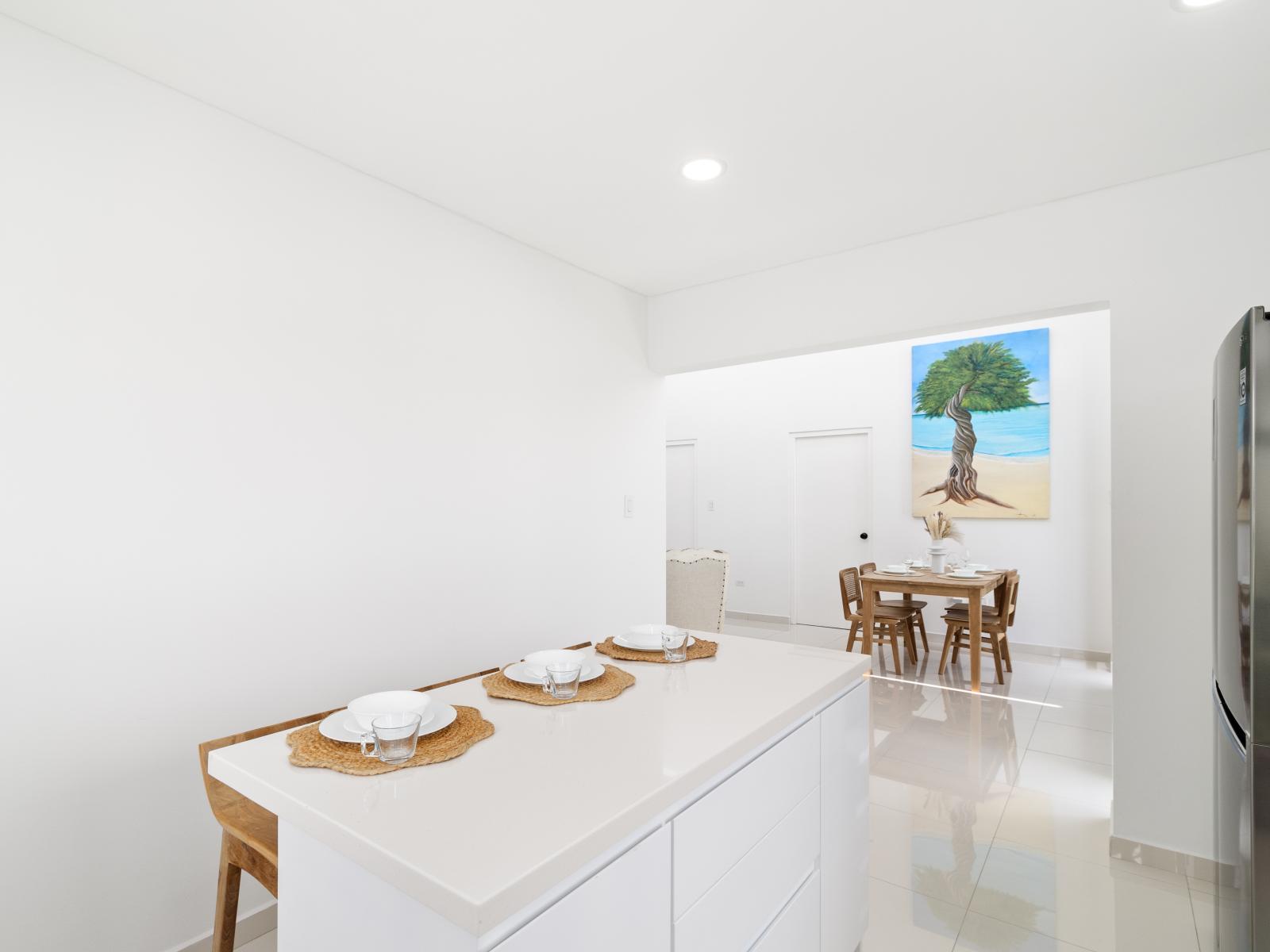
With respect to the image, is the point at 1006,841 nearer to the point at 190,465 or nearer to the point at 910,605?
the point at 910,605

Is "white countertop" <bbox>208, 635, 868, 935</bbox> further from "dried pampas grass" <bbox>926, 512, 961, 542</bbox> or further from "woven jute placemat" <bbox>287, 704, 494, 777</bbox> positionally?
"dried pampas grass" <bbox>926, 512, 961, 542</bbox>

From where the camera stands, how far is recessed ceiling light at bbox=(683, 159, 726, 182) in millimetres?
2465

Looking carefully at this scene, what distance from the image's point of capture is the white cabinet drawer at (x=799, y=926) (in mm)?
1479

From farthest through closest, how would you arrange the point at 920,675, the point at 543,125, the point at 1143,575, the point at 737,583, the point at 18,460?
1. the point at 737,583
2. the point at 920,675
3. the point at 1143,575
4. the point at 543,125
5. the point at 18,460

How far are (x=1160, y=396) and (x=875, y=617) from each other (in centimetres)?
293

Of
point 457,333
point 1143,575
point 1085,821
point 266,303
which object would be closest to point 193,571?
point 266,303

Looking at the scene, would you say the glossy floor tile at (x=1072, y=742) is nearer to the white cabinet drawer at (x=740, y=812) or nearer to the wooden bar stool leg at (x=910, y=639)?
the wooden bar stool leg at (x=910, y=639)

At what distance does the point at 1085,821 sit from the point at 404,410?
3.20 meters

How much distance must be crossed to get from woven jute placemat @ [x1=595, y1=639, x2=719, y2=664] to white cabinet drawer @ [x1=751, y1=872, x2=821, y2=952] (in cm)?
60

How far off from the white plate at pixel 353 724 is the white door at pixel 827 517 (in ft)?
18.3

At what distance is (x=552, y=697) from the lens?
1552 mm

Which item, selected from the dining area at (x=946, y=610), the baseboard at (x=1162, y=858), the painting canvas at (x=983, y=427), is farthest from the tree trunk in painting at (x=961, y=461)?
the baseboard at (x=1162, y=858)

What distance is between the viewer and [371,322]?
2.57 m

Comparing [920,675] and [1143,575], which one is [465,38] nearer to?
[1143,575]
